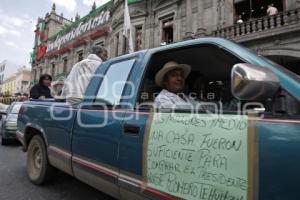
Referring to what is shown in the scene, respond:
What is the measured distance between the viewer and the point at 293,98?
157 centimetres

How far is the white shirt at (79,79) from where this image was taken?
12.1ft

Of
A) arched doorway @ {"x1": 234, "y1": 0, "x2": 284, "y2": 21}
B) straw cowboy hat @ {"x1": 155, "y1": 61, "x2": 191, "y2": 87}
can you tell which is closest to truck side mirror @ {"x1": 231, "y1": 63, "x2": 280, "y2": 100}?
straw cowboy hat @ {"x1": 155, "y1": 61, "x2": 191, "y2": 87}

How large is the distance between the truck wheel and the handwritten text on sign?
7.77 ft

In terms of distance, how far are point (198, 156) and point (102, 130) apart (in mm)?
1143

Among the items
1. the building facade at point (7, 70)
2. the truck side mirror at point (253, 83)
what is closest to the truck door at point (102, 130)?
the truck side mirror at point (253, 83)

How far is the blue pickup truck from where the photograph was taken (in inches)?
59.2

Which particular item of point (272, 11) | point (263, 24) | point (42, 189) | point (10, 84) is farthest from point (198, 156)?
point (10, 84)

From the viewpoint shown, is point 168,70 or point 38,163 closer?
point 168,70

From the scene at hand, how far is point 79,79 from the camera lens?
379 cm

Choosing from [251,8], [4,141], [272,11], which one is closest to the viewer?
[4,141]

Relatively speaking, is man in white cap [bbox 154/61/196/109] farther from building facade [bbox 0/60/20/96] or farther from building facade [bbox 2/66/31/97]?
building facade [bbox 0/60/20/96]

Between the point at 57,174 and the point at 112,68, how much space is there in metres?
2.12

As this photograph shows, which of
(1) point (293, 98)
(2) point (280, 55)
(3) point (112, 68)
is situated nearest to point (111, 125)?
(3) point (112, 68)

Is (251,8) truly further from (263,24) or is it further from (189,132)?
(189,132)
